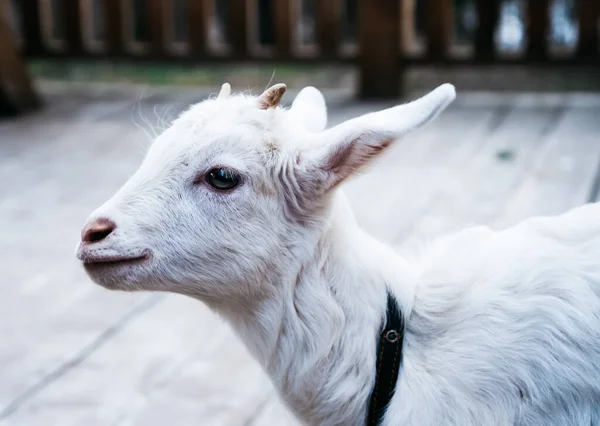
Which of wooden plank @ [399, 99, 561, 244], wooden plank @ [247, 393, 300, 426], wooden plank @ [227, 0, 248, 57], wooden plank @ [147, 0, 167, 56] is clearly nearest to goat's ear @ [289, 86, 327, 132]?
wooden plank @ [247, 393, 300, 426]

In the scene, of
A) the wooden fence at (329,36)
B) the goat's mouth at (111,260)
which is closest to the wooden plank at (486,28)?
the wooden fence at (329,36)

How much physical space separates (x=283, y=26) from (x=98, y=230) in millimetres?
4161

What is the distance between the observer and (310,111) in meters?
2.33

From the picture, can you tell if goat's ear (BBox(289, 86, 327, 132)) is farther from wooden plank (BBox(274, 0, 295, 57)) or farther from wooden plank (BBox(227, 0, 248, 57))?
wooden plank (BBox(227, 0, 248, 57))

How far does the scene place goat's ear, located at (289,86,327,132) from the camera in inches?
89.5

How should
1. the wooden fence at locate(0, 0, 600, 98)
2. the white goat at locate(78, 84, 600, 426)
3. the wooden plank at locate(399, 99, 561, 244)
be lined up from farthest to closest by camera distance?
the wooden fence at locate(0, 0, 600, 98), the wooden plank at locate(399, 99, 561, 244), the white goat at locate(78, 84, 600, 426)

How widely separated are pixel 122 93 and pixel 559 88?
2787 millimetres

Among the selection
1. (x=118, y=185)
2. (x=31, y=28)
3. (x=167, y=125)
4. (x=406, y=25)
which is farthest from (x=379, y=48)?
(x=167, y=125)

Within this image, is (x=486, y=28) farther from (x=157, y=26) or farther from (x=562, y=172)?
(x=157, y=26)

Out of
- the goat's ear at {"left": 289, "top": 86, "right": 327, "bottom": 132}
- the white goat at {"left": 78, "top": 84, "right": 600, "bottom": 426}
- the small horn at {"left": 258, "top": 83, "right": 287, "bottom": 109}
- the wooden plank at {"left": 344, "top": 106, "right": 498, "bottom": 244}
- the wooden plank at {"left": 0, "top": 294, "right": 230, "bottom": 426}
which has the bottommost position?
the wooden plank at {"left": 344, "top": 106, "right": 498, "bottom": 244}

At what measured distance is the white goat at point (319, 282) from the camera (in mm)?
1998

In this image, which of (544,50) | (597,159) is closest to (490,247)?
(597,159)

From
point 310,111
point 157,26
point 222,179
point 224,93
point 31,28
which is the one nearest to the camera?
point 222,179

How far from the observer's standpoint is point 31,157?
4996mm
